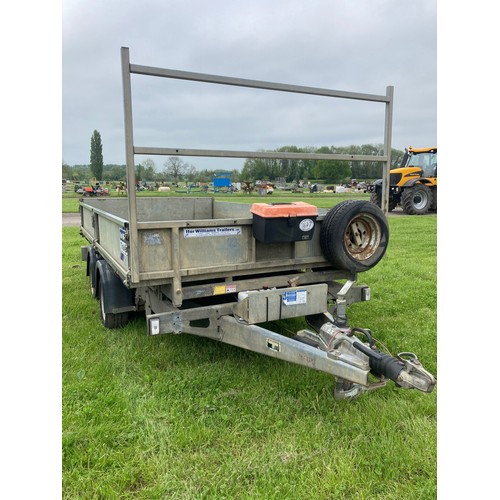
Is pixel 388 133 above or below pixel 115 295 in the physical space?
above

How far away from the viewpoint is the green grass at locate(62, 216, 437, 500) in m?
2.34

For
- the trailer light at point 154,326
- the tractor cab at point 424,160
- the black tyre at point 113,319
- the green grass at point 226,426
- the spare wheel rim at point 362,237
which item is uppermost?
the tractor cab at point 424,160

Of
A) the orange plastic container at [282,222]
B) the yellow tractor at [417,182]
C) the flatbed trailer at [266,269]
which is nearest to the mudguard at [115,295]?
the flatbed trailer at [266,269]

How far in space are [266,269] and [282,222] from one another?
18.2 inches

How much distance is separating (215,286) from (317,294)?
771mm

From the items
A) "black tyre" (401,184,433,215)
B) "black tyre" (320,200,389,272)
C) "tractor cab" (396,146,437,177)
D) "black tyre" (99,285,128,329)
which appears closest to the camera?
"black tyre" (320,200,389,272)

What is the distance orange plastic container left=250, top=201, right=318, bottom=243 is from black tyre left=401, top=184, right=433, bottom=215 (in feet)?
49.9

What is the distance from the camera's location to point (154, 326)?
2998 mm

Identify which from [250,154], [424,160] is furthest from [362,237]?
[424,160]

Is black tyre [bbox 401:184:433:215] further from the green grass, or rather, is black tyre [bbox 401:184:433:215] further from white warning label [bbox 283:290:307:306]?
white warning label [bbox 283:290:307:306]

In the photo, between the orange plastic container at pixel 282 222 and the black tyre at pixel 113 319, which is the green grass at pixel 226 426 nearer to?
the black tyre at pixel 113 319

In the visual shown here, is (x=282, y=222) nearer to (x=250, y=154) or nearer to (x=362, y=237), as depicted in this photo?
(x=250, y=154)

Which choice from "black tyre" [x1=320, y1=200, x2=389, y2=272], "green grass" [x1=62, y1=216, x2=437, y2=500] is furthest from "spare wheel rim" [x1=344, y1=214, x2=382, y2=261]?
"green grass" [x1=62, y1=216, x2=437, y2=500]

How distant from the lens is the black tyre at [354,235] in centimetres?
333
